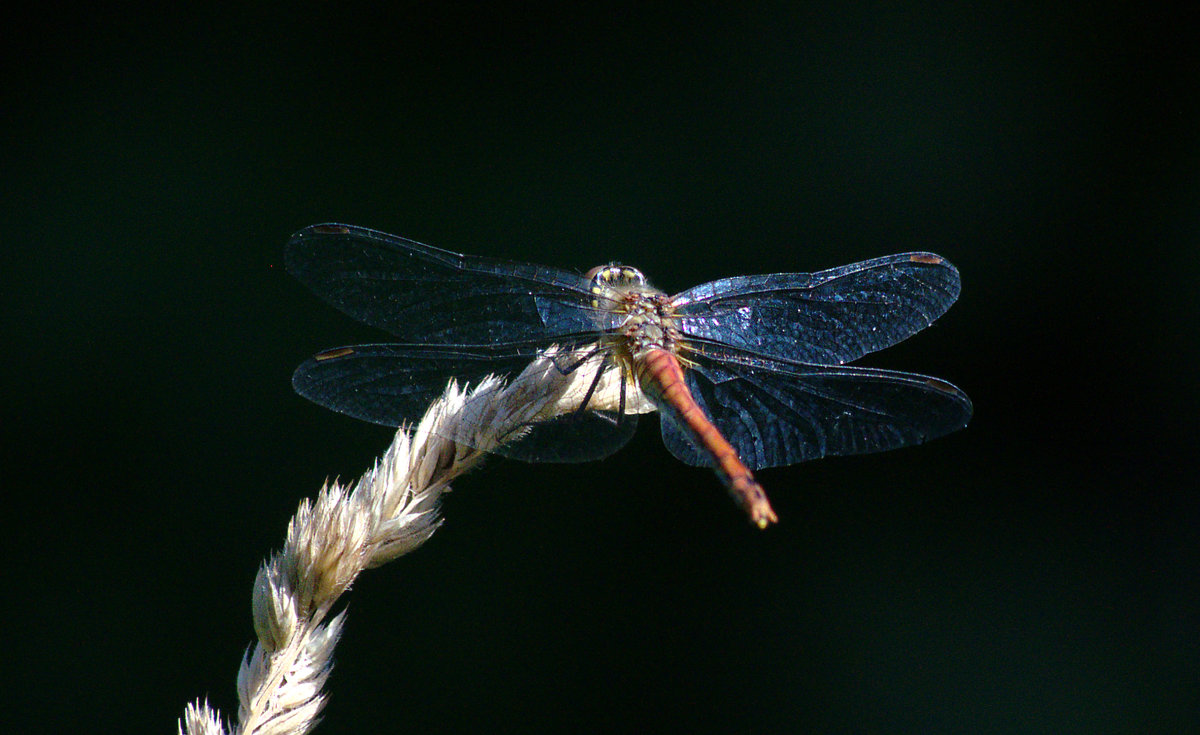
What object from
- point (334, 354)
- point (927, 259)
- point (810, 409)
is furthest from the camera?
point (927, 259)

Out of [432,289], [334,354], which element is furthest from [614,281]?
[334,354]

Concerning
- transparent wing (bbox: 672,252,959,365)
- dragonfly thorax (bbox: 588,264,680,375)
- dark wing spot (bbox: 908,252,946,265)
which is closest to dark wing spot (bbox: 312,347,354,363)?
dragonfly thorax (bbox: 588,264,680,375)

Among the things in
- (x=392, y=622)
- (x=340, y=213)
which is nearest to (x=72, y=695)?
(x=392, y=622)

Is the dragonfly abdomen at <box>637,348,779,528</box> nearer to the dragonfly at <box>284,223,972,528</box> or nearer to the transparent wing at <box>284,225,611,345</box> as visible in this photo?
the dragonfly at <box>284,223,972,528</box>

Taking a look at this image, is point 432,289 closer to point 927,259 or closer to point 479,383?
point 479,383

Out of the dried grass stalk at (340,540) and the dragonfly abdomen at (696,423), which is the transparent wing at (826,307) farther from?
the dried grass stalk at (340,540)

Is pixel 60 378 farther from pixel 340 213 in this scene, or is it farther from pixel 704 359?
pixel 704 359
